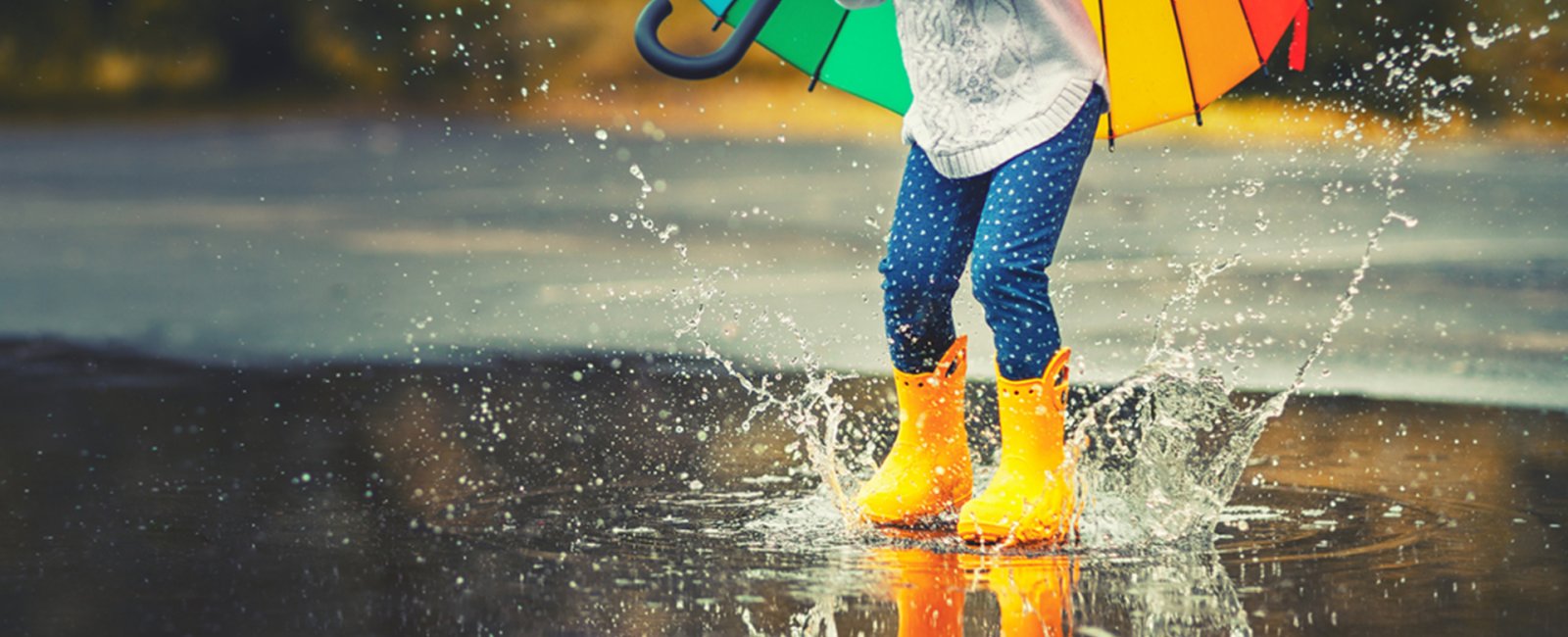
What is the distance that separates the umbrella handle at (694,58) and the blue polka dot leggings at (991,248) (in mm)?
632

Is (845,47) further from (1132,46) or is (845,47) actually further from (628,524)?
(628,524)

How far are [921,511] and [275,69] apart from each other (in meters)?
17.1

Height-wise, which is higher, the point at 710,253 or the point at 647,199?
the point at 647,199

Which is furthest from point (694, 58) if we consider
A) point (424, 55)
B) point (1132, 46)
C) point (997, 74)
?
point (424, 55)

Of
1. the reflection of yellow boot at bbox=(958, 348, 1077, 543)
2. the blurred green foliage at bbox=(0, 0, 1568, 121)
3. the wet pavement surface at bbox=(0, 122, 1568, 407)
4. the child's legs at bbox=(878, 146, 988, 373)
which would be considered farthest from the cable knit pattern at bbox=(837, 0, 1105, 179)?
the blurred green foliage at bbox=(0, 0, 1568, 121)

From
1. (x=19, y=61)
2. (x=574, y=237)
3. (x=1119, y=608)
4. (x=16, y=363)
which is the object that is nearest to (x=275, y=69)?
(x=19, y=61)

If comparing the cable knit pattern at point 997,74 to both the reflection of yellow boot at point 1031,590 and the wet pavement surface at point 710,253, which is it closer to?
the reflection of yellow boot at point 1031,590

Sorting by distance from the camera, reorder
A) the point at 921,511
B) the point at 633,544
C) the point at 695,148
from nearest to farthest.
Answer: the point at 633,544 < the point at 921,511 < the point at 695,148

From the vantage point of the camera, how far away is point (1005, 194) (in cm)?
454

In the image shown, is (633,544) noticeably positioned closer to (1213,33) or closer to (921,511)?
(921,511)

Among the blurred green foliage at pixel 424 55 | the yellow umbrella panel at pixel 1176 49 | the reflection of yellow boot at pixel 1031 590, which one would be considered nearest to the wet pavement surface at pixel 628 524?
the reflection of yellow boot at pixel 1031 590

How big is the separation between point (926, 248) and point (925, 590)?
907 millimetres

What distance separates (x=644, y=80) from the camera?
20.8 meters

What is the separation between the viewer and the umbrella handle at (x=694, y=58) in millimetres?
4078
